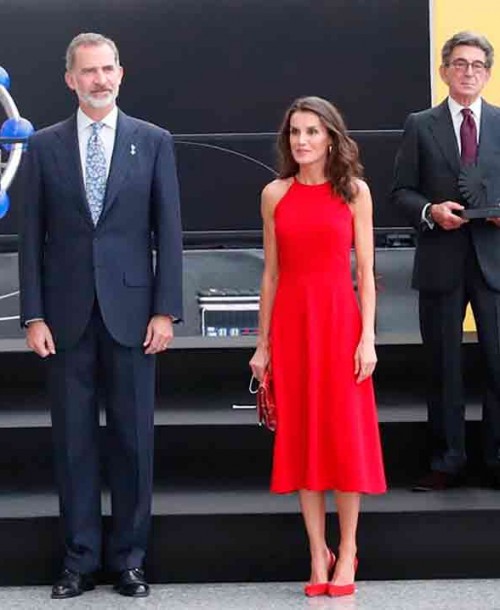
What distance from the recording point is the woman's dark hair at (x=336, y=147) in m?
4.18

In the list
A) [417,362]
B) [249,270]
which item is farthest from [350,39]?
[417,362]

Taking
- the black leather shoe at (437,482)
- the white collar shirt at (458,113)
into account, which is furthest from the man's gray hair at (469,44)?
the black leather shoe at (437,482)

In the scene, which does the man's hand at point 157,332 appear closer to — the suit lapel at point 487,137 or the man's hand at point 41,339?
the man's hand at point 41,339

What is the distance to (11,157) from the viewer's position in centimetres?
662

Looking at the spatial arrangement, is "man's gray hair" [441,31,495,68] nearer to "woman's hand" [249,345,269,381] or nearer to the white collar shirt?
the white collar shirt

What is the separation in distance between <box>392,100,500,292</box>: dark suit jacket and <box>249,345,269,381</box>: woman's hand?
645mm

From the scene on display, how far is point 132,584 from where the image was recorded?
431 cm

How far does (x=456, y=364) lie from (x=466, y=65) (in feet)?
2.95

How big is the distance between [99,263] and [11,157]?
2.50 m

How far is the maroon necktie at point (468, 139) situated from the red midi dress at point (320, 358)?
24.0 inches

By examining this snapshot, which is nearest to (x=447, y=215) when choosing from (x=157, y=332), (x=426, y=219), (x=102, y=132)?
(x=426, y=219)

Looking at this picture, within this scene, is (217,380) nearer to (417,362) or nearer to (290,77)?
(417,362)

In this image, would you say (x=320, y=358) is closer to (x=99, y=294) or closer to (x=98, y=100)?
(x=99, y=294)

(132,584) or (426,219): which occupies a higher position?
(426,219)
